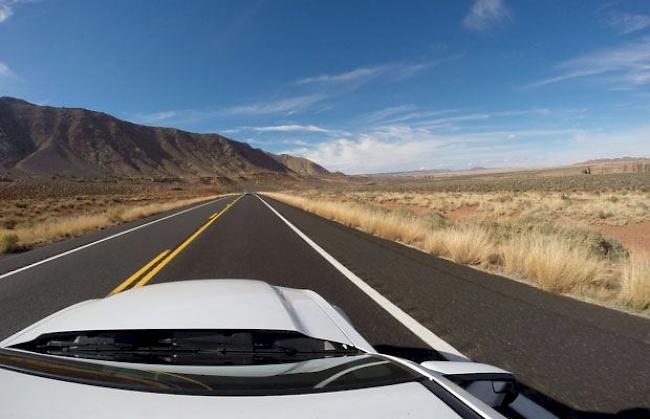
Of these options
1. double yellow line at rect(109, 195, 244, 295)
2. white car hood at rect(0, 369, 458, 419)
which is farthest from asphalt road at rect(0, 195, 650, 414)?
white car hood at rect(0, 369, 458, 419)

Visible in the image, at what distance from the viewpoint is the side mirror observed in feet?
7.43

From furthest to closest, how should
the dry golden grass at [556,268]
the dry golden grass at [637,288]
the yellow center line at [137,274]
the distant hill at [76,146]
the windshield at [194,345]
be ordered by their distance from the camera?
1. the distant hill at [76,146]
2. the dry golden grass at [556,268]
3. the yellow center line at [137,274]
4. the dry golden grass at [637,288]
5. the windshield at [194,345]

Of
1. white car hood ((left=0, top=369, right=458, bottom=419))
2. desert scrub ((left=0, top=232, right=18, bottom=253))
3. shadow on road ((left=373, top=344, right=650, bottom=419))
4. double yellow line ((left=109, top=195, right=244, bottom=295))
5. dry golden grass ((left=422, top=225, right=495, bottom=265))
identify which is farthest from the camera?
desert scrub ((left=0, top=232, right=18, bottom=253))

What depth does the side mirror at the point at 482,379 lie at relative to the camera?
2264 millimetres

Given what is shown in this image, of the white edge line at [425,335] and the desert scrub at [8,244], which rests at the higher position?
the desert scrub at [8,244]

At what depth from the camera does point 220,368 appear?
2.27 meters

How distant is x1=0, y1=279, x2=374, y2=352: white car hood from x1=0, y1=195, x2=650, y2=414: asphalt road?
1.55 metres

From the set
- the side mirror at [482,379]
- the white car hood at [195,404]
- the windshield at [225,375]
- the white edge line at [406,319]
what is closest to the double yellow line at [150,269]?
the white edge line at [406,319]

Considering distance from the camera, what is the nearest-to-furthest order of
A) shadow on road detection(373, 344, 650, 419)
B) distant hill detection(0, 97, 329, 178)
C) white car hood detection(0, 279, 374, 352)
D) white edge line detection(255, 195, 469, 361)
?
white car hood detection(0, 279, 374, 352) → shadow on road detection(373, 344, 650, 419) → white edge line detection(255, 195, 469, 361) → distant hill detection(0, 97, 329, 178)

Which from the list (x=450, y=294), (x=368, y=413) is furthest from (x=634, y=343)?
(x=368, y=413)

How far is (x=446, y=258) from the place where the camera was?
10992mm

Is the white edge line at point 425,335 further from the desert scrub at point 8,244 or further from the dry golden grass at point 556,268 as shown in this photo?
the desert scrub at point 8,244

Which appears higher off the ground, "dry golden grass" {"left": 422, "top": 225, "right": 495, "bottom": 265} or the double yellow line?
the double yellow line

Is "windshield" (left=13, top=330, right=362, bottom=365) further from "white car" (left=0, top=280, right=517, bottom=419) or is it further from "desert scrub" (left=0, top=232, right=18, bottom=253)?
"desert scrub" (left=0, top=232, right=18, bottom=253)
